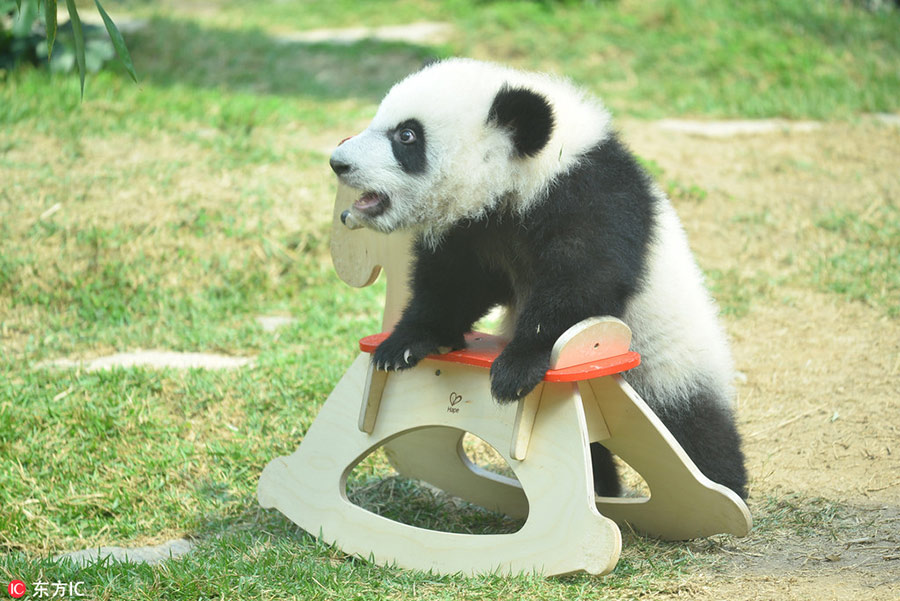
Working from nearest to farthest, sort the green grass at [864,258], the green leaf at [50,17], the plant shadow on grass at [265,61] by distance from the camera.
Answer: the green leaf at [50,17], the green grass at [864,258], the plant shadow on grass at [265,61]

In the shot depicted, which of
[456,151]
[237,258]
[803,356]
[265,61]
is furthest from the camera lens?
[265,61]

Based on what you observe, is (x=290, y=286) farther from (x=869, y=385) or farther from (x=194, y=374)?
(x=869, y=385)

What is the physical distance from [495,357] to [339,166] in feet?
2.53

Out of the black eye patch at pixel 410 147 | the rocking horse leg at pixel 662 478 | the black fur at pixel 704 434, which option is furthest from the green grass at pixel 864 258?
the black eye patch at pixel 410 147

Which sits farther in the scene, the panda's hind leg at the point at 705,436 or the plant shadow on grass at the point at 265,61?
the plant shadow on grass at the point at 265,61

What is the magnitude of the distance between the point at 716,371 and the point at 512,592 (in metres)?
1.16

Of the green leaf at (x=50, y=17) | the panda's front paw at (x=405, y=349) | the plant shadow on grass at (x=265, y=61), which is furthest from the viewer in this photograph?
the plant shadow on grass at (x=265, y=61)

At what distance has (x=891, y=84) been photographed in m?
8.50

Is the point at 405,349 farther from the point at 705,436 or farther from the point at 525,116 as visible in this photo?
the point at 705,436

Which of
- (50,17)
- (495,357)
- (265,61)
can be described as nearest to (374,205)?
(495,357)

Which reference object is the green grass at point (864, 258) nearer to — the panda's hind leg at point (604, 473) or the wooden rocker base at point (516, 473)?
the panda's hind leg at point (604, 473)

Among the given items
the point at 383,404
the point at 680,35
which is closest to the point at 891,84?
the point at 680,35

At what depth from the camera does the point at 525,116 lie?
2.95 metres

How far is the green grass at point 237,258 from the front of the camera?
3.30 m
